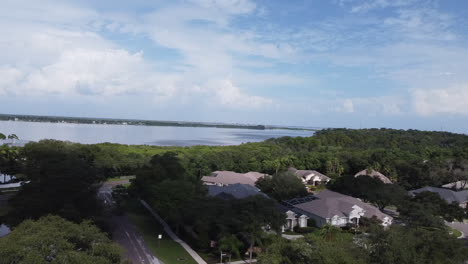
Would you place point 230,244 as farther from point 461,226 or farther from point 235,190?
point 461,226

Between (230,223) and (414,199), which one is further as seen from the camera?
(414,199)

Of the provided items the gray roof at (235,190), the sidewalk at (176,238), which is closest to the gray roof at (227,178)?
the gray roof at (235,190)

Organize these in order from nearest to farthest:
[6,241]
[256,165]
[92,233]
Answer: [6,241], [92,233], [256,165]

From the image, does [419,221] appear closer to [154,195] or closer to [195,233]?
[195,233]

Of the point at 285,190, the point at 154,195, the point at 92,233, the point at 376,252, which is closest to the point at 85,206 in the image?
the point at 154,195

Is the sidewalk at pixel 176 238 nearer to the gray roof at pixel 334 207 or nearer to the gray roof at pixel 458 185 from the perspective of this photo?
the gray roof at pixel 334 207

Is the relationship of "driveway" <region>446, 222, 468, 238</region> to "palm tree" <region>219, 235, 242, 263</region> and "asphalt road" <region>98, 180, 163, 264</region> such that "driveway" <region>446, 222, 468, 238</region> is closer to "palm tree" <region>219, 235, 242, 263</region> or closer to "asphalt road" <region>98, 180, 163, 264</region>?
"palm tree" <region>219, 235, 242, 263</region>
